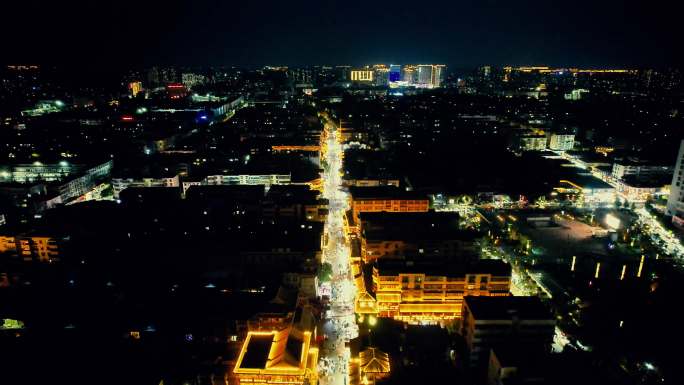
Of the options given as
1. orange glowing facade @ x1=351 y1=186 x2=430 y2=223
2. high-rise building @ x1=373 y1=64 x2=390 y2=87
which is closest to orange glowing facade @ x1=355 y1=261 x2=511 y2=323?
orange glowing facade @ x1=351 y1=186 x2=430 y2=223

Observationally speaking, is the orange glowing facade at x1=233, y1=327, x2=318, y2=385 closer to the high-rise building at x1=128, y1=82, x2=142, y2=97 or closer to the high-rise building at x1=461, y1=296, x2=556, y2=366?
the high-rise building at x1=461, y1=296, x2=556, y2=366

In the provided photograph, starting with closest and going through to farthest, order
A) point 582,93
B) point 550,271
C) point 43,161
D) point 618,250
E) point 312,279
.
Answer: point 312,279 < point 550,271 < point 618,250 < point 43,161 < point 582,93

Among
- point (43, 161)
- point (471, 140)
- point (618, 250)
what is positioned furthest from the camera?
point (471, 140)

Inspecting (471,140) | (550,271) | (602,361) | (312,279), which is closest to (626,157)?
(471,140)

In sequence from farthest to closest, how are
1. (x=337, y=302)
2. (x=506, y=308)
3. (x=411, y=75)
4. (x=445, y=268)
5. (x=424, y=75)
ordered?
(x=411, y=75) < (x=424, y=75) < (x=337, y=302) < (x=445, y=268) < (x=506, y=308)

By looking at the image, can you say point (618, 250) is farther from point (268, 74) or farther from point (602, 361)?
point (268, 74)

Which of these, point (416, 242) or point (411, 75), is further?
point (411, 75)

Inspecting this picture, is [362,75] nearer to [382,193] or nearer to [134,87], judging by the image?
[134,87]

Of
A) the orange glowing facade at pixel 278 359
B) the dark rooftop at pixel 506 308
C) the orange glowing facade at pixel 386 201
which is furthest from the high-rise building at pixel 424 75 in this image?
the orange glowing facade at pixel 278 359

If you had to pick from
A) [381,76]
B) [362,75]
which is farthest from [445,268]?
[381,76]
